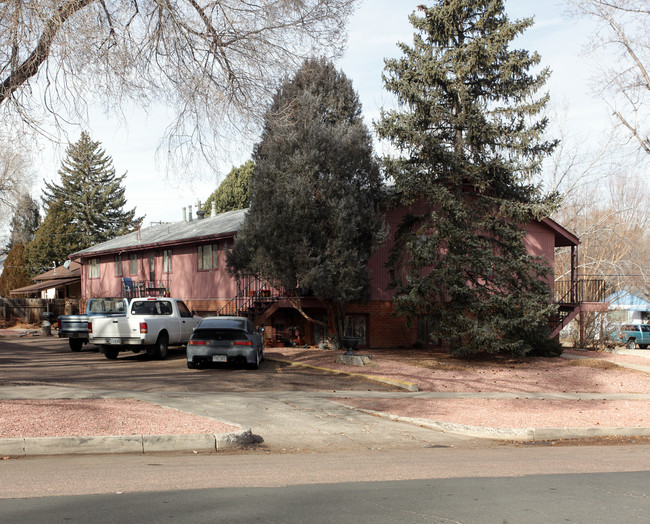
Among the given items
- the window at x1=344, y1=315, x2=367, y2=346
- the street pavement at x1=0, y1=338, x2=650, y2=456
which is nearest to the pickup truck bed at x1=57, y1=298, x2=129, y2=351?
the window at x1=344, y1=315, x2=367, y2=346

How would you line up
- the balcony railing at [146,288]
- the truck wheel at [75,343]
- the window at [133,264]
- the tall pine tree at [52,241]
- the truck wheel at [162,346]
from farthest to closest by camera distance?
the tall pine tree at [52,241]
the window at [133,264]
the balcony railing at [146,288]
the truck wheel at [75,343]
the truck wheel at [162,346]

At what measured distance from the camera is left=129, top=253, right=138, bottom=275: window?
39219mm

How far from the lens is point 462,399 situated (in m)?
14.6

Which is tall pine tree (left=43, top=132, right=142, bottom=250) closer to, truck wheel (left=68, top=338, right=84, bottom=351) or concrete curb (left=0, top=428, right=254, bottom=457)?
truck wheel (left=68, top=338, right=84, bottom=351)

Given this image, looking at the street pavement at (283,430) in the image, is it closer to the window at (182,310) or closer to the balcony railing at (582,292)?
the window at (182,310)

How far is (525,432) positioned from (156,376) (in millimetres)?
9813

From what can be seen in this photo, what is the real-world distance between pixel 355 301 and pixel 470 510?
19.0 metres

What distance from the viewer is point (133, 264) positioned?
39531 millimetres

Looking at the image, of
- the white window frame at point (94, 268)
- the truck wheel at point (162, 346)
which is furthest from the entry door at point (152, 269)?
the truck wheel at point (162, 346)

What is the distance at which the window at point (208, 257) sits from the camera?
31.2 metres

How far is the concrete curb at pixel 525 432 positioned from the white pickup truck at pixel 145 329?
1132 cm

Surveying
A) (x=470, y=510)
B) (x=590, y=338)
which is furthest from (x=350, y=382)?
(x=590, y=338)

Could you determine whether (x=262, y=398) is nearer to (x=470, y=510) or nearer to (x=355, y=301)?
(x=470, y=510)

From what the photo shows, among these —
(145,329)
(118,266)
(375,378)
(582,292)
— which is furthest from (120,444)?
(118,266)
